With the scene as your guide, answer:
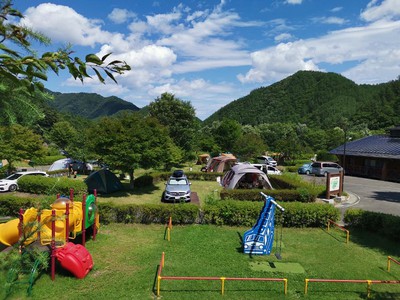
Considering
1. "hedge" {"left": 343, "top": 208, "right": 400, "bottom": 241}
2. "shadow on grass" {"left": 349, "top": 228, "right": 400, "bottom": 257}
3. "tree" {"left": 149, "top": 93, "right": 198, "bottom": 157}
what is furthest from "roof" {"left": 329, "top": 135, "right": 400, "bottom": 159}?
"shadow on grass" {"left": 349, "top": 228, "right": 400, "bottom": 257}

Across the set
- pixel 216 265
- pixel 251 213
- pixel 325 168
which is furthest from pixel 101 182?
pixel 325 168

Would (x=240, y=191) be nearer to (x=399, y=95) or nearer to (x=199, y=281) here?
(x=199, y=281)

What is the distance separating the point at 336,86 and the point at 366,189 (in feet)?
400

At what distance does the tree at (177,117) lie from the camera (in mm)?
39906

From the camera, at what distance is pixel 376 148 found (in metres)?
33.1

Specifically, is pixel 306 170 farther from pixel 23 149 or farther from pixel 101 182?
pixel 23 149

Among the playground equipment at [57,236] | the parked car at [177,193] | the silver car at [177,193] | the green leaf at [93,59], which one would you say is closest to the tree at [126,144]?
the parked car at [177,193]

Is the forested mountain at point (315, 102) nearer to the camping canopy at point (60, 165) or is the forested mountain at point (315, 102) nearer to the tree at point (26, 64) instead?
the camping canopy at point (60, 165)

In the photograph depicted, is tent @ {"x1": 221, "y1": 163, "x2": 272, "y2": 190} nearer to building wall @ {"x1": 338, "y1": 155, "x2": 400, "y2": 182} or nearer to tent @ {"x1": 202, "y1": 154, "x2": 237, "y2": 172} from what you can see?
tent @ {"x1": 202, "y1": 154, "x2": 237, "y2": 172}

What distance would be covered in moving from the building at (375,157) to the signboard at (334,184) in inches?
362

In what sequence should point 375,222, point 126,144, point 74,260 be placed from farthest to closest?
point 126,144
point 375,222
point 74,260

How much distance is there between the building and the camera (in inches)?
1195

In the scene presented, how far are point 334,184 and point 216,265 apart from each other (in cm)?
1328

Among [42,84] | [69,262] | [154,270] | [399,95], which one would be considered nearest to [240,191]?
[154,270]
